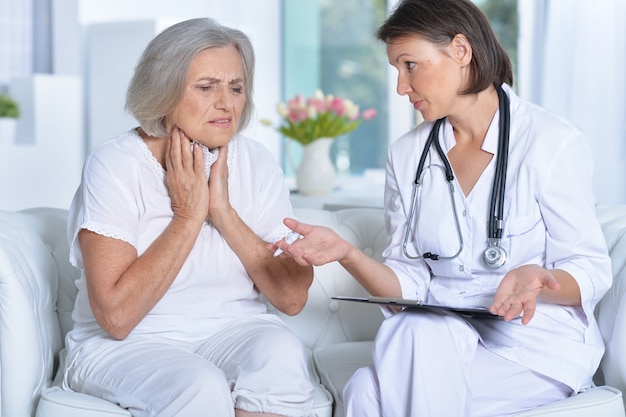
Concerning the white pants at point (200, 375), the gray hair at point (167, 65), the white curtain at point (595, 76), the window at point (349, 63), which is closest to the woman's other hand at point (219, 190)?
the gray hair at point (167, 65)

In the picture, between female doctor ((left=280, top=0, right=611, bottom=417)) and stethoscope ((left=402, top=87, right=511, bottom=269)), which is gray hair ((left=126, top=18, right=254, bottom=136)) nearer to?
female doctor ((left=280, top=0, right=611, bottom=417))

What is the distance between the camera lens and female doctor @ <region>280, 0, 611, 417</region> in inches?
71.7

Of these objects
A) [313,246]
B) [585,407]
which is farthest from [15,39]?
[585,407]

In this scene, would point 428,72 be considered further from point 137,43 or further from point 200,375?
point 137,43

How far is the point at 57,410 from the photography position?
1904 millimetres

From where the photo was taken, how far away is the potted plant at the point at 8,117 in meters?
4.62

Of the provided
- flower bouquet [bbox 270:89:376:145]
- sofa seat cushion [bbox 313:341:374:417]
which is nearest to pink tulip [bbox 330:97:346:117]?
flower bouquet [bbox 270:89:376:145]

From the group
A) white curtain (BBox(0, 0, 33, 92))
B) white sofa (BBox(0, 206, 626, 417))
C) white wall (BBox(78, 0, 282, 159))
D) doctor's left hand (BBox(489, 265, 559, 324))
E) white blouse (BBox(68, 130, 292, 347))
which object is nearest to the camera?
doctor's left hand (BBox(489, 265, 559, 324))

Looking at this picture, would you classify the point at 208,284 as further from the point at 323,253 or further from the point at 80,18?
the point at 80,18

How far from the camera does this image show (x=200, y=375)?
1.84m

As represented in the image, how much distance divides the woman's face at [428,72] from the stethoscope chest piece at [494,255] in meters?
0.33

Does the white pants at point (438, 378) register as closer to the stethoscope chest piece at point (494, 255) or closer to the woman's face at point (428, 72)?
the stethoscope chest piece at point (494, 255)

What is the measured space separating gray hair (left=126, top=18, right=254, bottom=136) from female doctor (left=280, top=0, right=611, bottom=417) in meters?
0.41

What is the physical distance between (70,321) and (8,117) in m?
2.62
